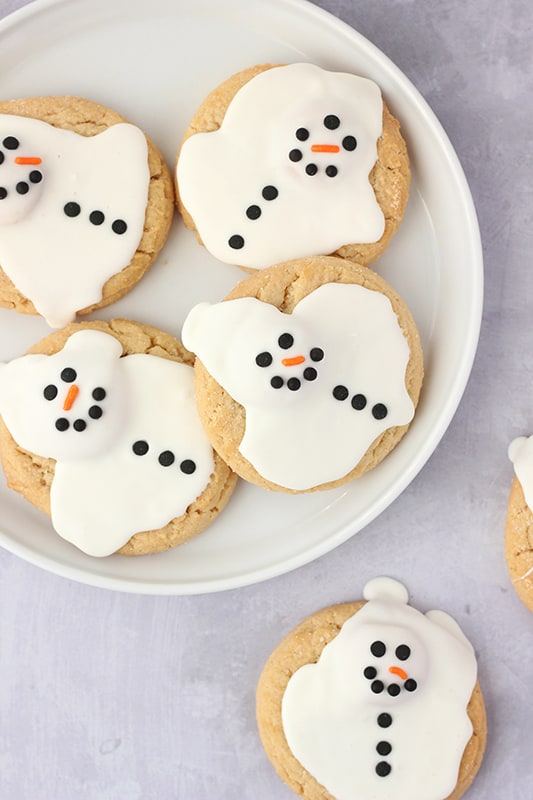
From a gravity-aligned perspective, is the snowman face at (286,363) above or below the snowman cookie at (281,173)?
below

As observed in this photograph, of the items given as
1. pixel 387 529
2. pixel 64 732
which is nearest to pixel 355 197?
pixel 387 529

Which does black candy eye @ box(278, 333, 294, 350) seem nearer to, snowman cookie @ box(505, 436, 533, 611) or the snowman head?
the snowman head

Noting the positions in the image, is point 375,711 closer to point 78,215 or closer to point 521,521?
point 521,521

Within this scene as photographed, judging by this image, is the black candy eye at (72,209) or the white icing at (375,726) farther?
the white icing at (375,726)

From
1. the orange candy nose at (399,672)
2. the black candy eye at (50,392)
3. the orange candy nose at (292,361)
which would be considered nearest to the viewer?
the orange candy nose at (292,361)

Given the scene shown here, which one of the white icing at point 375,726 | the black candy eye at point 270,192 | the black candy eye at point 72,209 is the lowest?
the white icing at point 375,726

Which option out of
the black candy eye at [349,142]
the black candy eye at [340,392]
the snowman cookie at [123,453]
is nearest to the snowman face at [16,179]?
the snowman cookie at [123,453]

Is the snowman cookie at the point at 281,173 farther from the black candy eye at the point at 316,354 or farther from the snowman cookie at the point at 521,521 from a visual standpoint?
the snowman cookie at the point at 521,521

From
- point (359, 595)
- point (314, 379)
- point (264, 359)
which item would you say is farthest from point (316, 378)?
point (359, 595)
